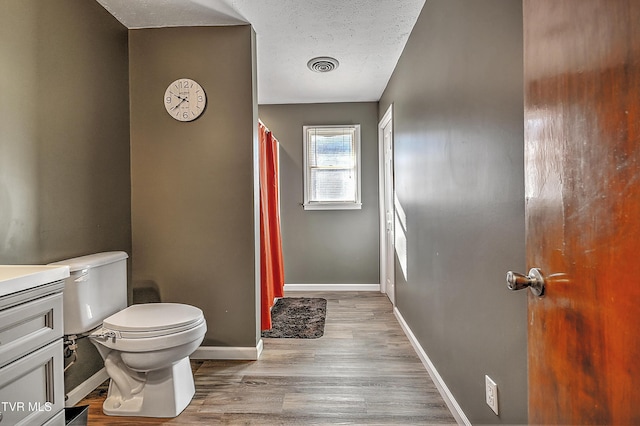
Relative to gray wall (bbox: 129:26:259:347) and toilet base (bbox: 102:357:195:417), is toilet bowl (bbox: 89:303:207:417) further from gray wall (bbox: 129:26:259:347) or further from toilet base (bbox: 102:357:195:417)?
gray wall (bbox: 129:26:259:347)

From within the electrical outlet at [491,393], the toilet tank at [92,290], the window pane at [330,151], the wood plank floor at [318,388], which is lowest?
the wood plank floor at [318,388]

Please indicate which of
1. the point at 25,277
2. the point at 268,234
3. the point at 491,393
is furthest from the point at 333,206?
the point at 25,277

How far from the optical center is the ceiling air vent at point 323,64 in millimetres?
3080

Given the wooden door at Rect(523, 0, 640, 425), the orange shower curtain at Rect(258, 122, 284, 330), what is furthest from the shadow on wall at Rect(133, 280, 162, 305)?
the wooden door at Rect(523, 0, 640, 425)

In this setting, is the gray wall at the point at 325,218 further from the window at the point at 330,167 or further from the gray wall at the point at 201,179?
the gray wall at the point at 201,179

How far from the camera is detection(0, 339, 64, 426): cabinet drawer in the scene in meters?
1.00

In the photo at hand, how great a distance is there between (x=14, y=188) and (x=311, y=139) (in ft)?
10.4

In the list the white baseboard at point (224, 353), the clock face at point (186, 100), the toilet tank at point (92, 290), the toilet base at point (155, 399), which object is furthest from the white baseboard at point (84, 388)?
the clock face at point (186, 100)

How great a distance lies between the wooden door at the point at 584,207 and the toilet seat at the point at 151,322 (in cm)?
152

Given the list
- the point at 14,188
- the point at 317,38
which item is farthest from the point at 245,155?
the point at 14,188

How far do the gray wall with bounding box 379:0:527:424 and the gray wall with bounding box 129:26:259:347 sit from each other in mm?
1175

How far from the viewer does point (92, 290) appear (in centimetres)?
188

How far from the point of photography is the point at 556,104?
2.41 feet

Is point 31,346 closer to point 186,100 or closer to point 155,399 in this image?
point 155,399
